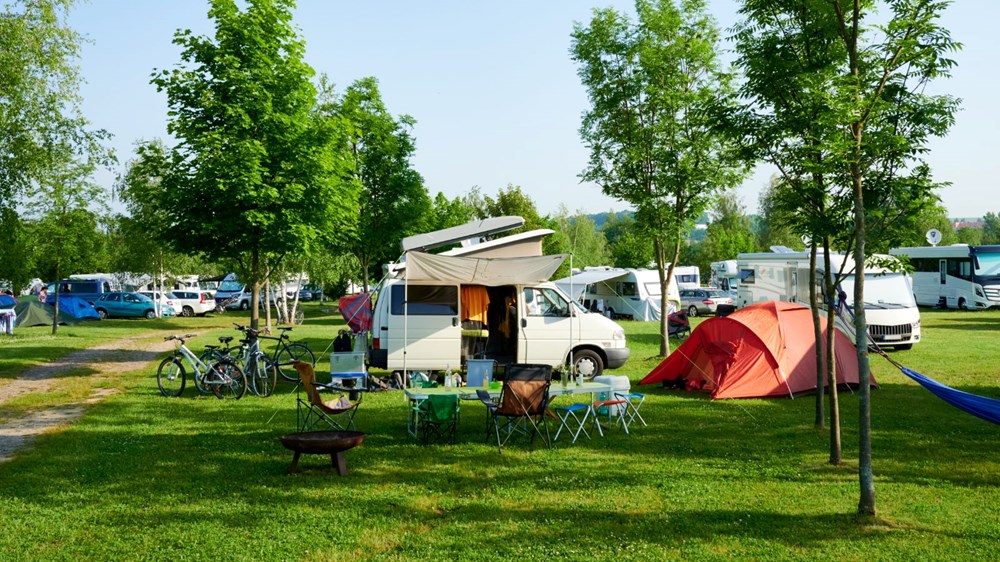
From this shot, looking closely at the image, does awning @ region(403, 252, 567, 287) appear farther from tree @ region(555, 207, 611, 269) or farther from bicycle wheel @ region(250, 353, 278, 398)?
tree @ region(555, 207, 611, 269)

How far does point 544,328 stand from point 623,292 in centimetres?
1909

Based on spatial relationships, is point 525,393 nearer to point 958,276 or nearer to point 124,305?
point 958,276

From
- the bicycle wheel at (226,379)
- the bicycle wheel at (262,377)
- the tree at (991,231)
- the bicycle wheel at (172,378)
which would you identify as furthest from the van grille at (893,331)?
the tree at (991,231)

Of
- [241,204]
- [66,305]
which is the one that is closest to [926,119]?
[241,204]

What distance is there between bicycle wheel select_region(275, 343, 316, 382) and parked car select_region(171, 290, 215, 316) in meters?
25.1

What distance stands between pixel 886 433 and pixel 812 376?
2.88 m

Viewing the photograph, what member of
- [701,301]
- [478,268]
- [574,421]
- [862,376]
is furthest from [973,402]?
[701,301]

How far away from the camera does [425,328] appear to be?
40.2ft

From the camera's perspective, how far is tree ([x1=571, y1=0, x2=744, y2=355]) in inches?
604

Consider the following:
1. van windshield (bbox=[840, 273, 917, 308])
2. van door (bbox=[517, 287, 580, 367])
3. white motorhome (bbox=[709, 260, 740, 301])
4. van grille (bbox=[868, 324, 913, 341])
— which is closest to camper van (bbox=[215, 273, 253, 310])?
white motorhome (bbox=[709, 260, 740, 301])

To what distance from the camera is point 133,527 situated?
18.5ft

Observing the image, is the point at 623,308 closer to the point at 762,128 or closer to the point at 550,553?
the point at 762,128

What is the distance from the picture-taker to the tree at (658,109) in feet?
50.3

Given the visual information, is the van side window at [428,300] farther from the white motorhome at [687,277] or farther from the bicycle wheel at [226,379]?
the white motorhome at [687,277]
